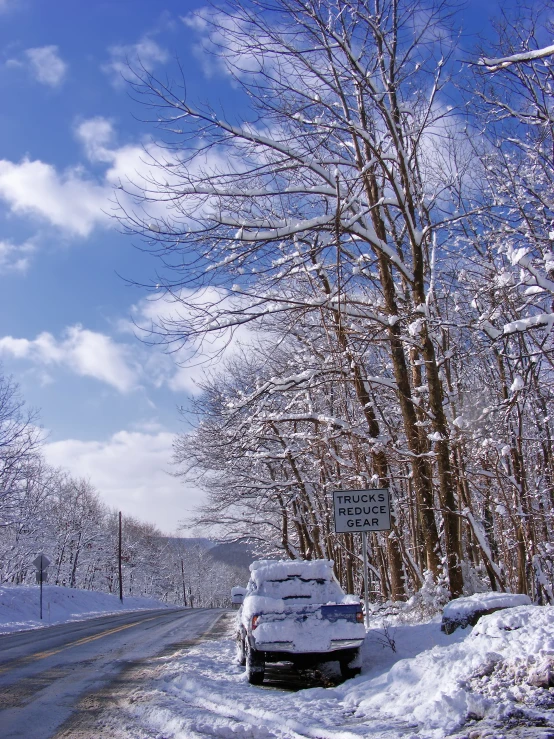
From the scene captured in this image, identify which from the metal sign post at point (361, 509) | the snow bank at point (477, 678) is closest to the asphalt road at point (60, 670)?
the snow bank at point (477, 678)

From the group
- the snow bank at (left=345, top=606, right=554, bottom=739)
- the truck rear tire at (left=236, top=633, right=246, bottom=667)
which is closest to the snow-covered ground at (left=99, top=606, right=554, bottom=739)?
the snow bank at (left=345, top=606, right=554, bottom=739)

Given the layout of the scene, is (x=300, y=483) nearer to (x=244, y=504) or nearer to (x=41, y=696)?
(x=244, y=504)

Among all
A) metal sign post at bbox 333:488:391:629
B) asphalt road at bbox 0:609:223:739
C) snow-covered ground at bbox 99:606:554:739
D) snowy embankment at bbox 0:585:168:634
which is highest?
metal sign post at bbox 333:488:391:629

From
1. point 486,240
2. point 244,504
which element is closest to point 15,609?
point 244,504

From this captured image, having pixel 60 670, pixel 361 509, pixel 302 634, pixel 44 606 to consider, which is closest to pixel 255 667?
pixel 302 634

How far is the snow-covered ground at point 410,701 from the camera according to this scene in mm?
4637

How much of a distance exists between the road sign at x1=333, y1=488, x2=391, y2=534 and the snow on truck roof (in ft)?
2.15

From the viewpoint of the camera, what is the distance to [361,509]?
10.3 m

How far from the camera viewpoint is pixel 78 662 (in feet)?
35.4

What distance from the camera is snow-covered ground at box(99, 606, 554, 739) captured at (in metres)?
4.64

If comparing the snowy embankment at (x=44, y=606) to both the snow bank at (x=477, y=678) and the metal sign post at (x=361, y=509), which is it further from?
the snow bank at (x=477, y=678)

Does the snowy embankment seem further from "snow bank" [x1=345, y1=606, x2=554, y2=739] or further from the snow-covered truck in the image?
"snow bank" [x1=345, y1=606, x2=554, y2=739]

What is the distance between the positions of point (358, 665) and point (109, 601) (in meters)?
44.7

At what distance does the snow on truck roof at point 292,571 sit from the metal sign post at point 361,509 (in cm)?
66
